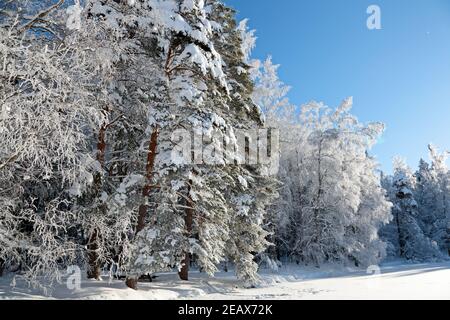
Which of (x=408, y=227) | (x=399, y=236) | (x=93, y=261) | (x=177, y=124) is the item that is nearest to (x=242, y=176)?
(x=177, y=124)

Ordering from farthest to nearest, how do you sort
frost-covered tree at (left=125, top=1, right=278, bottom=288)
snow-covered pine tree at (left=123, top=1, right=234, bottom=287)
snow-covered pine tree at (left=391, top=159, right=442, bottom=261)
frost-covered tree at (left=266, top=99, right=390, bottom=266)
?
1. snow-covered pine tree at (left=391, top=159, right=442, bottom=261)
2. frost-covered tree at (left=266, top=99, right=390, bottom=266)
3. frost-covered tree at (left=125, top=1, right=278, bottom=288)
4. snow-covered pine tree at (left=123, top=1, right=234, bottom=287)

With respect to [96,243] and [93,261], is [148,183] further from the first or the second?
[93,261]

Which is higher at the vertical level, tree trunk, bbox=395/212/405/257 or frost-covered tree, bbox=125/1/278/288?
frost-covered tree, bbox=125/1/278/288

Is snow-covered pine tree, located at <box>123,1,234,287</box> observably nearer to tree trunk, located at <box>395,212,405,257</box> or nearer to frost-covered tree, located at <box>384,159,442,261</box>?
frost-covered tree, located at <box>384,159,442,261</box>

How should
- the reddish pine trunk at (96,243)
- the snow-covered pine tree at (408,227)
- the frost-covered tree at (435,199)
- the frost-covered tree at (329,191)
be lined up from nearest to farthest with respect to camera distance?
the reddish pine trunk at (96,243)
the frost-covered tree at (329,191)
the snow-covered pine tree at (408,227)
the frost-covered tree at (435,199)

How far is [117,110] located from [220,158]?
394 centimetres

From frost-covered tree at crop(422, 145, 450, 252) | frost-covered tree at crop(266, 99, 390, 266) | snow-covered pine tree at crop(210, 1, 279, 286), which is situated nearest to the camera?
snow-covered pine tree at crop(210, 1, 279, 286)

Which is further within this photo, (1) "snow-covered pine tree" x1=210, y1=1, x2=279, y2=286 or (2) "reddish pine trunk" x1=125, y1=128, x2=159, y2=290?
(1) "snow-covered pine tree" x1=210, y1=1, x2=279, y2=286

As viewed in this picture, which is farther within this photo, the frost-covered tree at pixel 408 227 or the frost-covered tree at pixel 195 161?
the frost-covered tree at pixel 408 227

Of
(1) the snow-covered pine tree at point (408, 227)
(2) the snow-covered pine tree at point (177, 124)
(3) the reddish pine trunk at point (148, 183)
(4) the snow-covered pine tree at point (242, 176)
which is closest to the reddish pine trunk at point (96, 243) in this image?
(3) the reddish pine trunk at point (148, 183)

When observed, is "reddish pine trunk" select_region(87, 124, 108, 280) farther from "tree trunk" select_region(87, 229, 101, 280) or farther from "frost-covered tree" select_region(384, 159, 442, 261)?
"frost-covered tree" select_region(384, 159, 442, 261)
